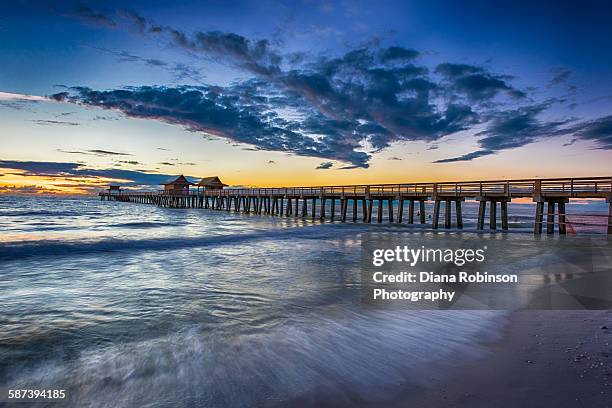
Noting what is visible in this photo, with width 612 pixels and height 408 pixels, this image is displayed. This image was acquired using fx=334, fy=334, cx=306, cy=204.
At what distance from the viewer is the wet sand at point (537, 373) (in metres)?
3.23

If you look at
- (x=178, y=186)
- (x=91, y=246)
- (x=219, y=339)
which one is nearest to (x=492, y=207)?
(x=219, y=339)

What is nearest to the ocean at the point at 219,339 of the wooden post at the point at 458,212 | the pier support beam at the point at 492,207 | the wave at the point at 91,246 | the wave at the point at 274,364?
the wave at the point at 274,364

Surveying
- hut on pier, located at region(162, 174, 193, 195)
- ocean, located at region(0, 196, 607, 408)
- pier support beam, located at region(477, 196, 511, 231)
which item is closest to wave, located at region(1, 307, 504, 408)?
ocean, located at region(0, 196, 607, 408)

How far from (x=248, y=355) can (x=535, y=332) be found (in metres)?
4.27

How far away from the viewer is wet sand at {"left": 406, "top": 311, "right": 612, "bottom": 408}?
10.6 ft

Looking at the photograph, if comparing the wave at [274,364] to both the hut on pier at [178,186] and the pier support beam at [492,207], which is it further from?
the hut on pier at [178,186]

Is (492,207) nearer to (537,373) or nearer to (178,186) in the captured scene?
(537,373)

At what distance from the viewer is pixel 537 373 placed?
3719 millimetres

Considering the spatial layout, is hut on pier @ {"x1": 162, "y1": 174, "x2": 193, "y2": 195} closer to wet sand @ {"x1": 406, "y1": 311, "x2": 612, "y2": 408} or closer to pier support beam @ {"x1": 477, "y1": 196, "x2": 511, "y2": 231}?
pier support beam @ {"x1": 477, "y1": 196, "x2": 511, "y2": 231}

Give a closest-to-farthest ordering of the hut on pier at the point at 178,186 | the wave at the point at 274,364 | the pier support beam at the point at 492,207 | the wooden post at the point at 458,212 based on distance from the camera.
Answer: the wave at the point at 274,364 → the pier support beam at the point at 492,207 → the wooden post at the point at 458,212 → the hut on pier at the point at 178,186

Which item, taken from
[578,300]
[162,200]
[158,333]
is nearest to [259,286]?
[158,333]

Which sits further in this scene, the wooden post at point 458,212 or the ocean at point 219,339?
the wooden post at point 458,212

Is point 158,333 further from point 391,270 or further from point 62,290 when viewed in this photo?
point 391,270

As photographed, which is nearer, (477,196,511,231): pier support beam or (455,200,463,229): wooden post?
(477,196,511,231): pier support beam
